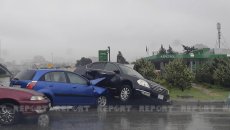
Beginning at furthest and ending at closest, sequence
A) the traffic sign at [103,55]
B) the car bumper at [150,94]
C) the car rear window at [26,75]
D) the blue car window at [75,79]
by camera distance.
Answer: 1. the traffic sign at [103,55]
2. the car bumper at [150,94]
3. the blue car window at [75,79]
4. the car rear window at [26,75]

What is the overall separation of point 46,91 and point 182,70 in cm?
1124

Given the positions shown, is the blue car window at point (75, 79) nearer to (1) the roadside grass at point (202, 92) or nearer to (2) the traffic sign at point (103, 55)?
(1) the roadside grass at point (202, 92)

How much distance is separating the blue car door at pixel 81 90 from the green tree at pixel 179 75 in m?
9.12

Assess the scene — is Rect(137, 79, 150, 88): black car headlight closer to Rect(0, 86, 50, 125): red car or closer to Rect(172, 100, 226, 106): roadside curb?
→ Rect(172, 100, 226, 106): roadside curb

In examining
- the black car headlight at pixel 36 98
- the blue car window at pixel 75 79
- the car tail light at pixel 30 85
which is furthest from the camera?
the blue car window at pixel 75 79

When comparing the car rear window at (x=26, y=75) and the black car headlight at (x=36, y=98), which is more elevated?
the car rear window at (x=26, y=75)

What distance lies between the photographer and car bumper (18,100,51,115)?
10.6m

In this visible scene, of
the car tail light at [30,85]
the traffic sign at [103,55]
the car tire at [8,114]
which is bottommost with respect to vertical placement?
the car tire at [8,114]

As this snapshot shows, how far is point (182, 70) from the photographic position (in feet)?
73.0

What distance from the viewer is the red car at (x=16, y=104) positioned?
10375mm

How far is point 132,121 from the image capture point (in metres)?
11.4

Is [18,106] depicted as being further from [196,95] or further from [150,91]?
[196,95]

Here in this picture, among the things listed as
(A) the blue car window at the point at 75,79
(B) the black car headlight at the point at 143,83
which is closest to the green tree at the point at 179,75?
(B) the black car headlight at the point at 143,83

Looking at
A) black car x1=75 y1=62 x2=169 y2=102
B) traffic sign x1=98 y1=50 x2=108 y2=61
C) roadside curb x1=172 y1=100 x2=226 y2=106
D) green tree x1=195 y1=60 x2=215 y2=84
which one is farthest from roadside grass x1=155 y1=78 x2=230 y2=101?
black car x1=75 y1=62 x2=169 y2=102
